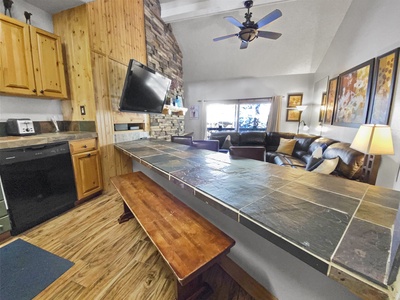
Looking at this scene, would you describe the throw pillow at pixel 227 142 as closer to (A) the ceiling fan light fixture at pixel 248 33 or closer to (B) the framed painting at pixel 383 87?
(A) the ceiling fan light fixture at pixel 248 33

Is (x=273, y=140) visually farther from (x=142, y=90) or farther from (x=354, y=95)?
(x=142, y=90)

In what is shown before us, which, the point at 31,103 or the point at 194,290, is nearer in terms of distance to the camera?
the point at 194,290

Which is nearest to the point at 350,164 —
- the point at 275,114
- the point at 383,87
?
the point at 383,87

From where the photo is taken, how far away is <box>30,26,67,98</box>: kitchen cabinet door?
201 cm

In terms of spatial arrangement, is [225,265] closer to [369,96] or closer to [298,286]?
[298,286]

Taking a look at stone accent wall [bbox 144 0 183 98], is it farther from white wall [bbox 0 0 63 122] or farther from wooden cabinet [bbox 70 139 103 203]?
wooden cabinet [bbox 70 139 103 203]

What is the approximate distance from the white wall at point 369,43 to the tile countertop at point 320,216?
1.57m

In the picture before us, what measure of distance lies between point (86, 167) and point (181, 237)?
197 centimetres

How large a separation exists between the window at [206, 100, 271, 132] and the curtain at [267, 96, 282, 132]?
0.21m

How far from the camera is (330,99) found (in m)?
3.68

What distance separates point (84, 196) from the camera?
228 cm

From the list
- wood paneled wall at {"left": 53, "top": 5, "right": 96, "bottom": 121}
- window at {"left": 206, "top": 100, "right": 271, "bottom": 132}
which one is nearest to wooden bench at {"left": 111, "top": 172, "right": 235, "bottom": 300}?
wood paneled wall at {"left": 53, "top": 5, "right": 96, "bottom": 121}

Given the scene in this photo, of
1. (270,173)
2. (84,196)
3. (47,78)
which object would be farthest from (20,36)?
(270,173)

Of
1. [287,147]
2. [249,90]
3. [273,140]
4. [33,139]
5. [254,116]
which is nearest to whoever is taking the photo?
[33,139]
